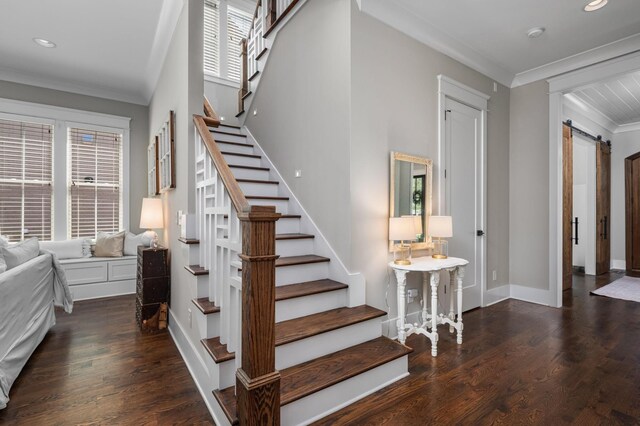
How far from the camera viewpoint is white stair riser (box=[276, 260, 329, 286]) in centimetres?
264

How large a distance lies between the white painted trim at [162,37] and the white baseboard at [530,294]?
17.0ft

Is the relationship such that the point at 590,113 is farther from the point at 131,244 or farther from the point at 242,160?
the point at 131,244

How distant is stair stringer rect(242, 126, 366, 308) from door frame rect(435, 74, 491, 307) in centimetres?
136

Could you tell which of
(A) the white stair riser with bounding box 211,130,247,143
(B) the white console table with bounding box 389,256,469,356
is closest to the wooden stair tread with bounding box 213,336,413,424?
(B) the white console table with bounding box 389,256,469,356

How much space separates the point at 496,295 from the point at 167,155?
174 inches

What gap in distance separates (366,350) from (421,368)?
49cm

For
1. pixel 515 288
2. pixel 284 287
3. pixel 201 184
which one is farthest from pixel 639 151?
pixel 201 184

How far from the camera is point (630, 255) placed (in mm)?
5953

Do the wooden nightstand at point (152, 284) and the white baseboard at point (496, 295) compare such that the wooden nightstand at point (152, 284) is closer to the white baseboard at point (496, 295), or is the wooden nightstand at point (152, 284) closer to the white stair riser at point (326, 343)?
the white stair riser at point (326, 343)

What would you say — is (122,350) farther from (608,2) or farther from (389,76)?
(608,2)

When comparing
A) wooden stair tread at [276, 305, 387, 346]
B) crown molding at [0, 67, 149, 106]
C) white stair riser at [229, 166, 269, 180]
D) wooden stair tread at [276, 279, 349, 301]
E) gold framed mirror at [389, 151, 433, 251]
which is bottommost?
wooden stair tread at [276, 305, 387, 346]

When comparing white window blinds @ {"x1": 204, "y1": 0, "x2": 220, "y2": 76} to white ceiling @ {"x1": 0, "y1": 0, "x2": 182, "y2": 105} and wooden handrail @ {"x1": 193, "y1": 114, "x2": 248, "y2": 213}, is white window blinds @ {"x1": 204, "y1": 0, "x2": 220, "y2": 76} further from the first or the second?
wooden handrail @ {"x1": 193, "y1": 114, "x2": 248, "y2": 213}

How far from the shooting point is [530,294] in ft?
13.6

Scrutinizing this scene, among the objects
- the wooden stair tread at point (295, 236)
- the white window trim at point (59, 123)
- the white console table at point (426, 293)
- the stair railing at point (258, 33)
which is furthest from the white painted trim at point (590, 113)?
the white window trim at point (59, 123)
